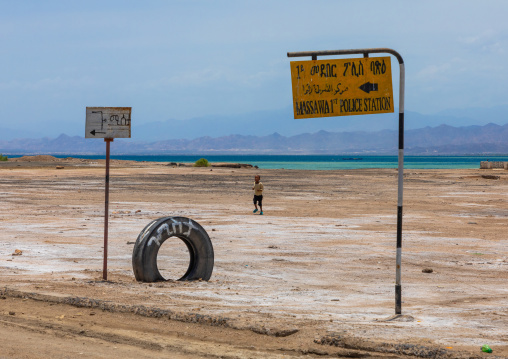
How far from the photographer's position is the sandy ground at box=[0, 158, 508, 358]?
25.3ft

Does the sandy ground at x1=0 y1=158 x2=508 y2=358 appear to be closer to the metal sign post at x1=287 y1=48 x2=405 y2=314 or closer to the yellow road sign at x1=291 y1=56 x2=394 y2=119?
the metal sign post at x1=287 y1=48 x2=405 y2=314

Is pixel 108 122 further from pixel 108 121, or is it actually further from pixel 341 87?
pixel 341 87

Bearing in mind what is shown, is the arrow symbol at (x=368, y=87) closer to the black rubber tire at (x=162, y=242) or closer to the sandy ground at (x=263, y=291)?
the sandy ground at (x=263, y=291)

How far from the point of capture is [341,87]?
9.01 m

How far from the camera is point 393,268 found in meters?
13.5

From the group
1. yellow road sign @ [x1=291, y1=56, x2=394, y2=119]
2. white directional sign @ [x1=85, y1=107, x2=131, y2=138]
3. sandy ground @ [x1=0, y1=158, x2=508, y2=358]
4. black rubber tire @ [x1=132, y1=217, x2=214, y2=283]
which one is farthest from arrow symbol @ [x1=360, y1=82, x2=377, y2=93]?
white directional sign @ [x1=85, y1=107, x2=131, y2=138]

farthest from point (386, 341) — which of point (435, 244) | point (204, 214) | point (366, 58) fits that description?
point (204, 214)

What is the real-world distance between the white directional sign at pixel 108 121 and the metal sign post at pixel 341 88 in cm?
361

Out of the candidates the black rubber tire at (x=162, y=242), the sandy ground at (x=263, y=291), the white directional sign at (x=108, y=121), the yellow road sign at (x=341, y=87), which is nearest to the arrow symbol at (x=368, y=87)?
the yellow road sign at (x=341, y=87)

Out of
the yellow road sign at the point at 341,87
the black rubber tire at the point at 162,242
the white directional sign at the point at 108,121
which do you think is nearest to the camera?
the yellow road sign at the point at 341,87

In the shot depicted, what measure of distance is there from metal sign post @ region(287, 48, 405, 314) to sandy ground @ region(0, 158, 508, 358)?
1334 millimetres

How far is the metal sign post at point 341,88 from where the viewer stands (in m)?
8.95

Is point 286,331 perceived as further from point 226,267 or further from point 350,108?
point 226,267

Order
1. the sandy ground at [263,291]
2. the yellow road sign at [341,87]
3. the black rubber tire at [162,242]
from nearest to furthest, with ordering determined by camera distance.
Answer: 1. the sandy ground at [263,291]
2. the yellow road sign at [341,87]
3. the black rubber tire at [162,242]
